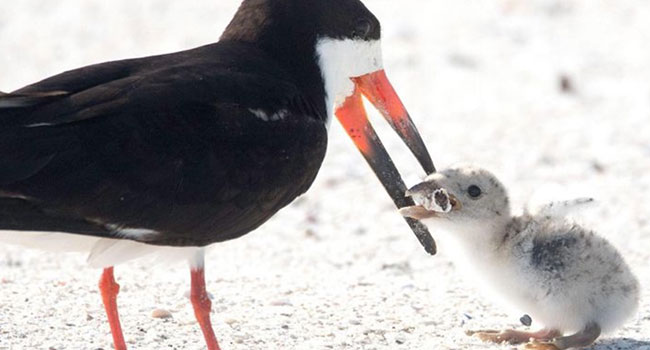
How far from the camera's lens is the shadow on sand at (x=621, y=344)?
6031 millimetres

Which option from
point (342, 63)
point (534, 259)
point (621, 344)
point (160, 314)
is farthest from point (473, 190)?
point (160, 314)

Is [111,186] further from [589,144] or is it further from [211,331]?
[589,144]

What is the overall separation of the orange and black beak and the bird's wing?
89 centimetres

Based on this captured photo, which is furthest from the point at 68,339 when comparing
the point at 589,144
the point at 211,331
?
the point at 589,144

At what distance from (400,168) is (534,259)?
387 cm

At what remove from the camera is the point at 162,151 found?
17.7 ft

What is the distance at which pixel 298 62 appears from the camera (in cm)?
622

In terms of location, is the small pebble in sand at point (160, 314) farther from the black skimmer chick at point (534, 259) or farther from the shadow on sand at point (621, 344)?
the shadow on sand at point (621, 344)

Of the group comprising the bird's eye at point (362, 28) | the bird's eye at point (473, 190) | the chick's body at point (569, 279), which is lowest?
the chick's body at point (569, 279)

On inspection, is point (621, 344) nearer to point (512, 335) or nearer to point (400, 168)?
point (512, 335)

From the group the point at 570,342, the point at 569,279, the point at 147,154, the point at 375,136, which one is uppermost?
the point at 375,136

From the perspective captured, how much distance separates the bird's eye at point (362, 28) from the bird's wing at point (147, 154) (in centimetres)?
79

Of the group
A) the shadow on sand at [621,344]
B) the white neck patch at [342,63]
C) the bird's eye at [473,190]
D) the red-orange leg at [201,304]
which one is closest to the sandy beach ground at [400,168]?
the shadow on sand at [621,344]

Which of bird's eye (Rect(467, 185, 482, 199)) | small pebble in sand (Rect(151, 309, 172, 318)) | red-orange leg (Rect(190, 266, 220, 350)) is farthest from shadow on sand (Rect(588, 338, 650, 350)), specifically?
small pebble in sand (Rect(151, 309, 172, 318))
